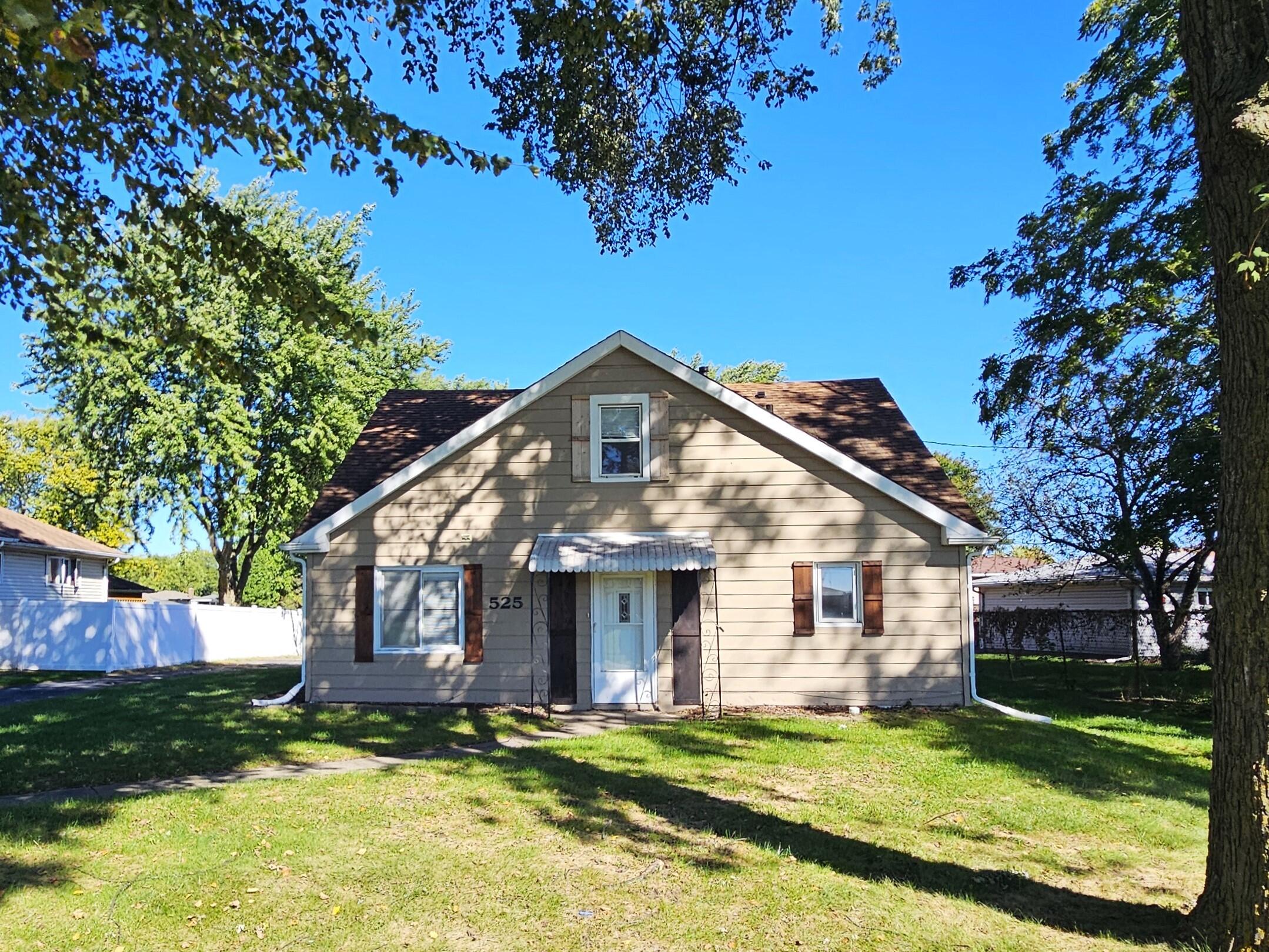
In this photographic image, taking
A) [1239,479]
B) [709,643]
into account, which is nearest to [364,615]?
[709,643]

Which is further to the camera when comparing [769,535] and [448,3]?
[769,535]

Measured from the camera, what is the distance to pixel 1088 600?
31.8 m

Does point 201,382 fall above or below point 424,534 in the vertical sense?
above

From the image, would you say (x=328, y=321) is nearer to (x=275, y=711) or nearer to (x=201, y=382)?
(x=275, y=711)

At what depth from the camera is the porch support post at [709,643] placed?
13.5 metres

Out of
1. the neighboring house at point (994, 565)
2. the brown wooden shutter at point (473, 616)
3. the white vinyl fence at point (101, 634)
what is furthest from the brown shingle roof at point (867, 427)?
the neighboring house at point (994, 565)

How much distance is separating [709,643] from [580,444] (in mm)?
3657

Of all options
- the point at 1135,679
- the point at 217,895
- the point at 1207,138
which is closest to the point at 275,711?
the point at 217,895

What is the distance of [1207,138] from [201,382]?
28768mm

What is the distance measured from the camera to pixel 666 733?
36.5ft

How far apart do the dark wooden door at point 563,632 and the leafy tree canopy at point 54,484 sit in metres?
22.4

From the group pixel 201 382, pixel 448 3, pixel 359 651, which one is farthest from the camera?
pixel 201 382

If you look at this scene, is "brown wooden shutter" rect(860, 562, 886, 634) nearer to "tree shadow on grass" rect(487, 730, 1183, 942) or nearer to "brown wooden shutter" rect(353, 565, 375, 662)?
"tree shadow on grass" rect(487, 730, 1183, 942)

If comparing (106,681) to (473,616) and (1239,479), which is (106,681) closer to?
(473,616)
